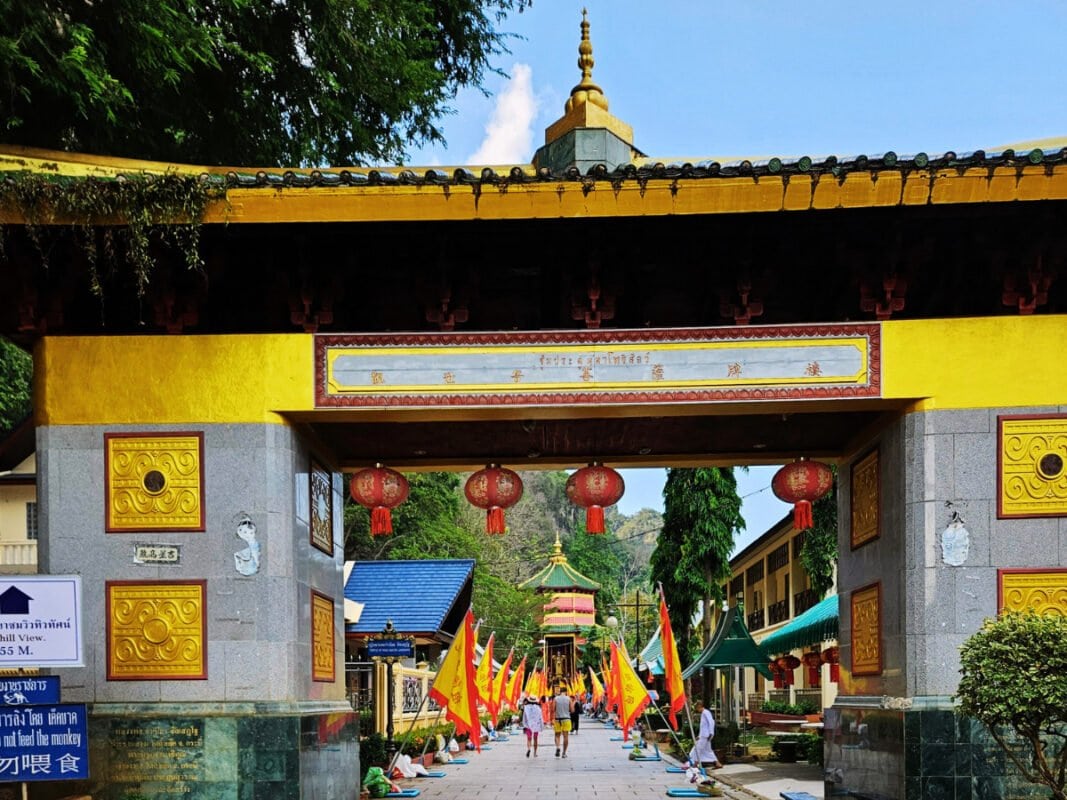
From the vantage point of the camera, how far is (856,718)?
33.0 ft

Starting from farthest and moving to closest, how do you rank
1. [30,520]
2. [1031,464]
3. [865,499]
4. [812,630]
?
[30,520], [812,630], [865,499], [1031,464]

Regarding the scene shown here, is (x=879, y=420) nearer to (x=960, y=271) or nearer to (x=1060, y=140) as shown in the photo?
(x=960, y=271)

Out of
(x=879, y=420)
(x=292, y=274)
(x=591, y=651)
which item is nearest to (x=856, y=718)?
(x=879, y=420)

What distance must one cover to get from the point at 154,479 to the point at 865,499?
20.9 ft

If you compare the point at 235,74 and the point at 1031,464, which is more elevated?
the point at 235,74

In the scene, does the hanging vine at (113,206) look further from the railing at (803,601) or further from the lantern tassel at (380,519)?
the railing at (803,601)

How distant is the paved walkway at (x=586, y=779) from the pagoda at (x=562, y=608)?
1515 inches

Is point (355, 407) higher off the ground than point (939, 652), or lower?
higher

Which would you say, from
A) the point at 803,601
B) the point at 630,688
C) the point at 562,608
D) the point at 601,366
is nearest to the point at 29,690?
the point at 601,366

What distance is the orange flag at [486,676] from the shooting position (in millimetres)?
25109

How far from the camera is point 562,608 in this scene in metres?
66.9

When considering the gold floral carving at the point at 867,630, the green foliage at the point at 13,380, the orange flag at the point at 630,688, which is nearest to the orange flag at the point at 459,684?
the orange flag at the point at 630,688

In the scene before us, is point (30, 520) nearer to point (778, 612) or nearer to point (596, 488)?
point (596, 488)

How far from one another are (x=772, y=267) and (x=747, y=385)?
39.0 inches
